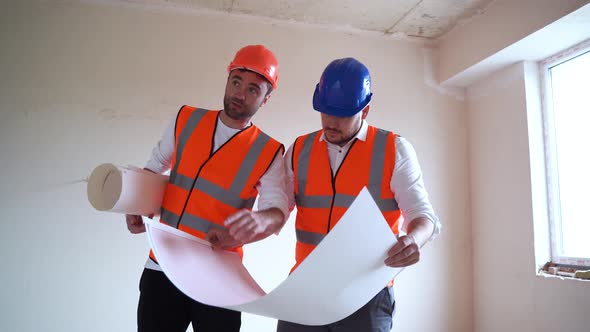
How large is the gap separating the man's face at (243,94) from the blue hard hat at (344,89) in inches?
11.3

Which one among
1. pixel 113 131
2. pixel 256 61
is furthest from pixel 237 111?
pixel 113 131

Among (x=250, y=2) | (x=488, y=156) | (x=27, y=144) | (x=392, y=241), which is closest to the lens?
(x=392, y=241)

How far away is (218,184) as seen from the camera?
1.57 m

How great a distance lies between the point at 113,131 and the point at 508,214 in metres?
3.00

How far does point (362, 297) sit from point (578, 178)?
Result: 8.62 feet

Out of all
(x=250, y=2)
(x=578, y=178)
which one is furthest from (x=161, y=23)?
(x=578, y=178)

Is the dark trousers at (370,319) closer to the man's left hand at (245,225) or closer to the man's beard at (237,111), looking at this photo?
the man's left hand at (245,225)

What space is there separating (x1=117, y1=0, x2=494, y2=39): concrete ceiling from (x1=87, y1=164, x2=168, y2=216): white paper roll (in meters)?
2.29

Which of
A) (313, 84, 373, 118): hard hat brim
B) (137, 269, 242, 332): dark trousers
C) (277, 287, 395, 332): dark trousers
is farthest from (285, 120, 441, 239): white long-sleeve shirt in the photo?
(137, 269, 242, 332): dark trousers

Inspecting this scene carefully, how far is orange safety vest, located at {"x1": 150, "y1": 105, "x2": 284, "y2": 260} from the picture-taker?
154cm

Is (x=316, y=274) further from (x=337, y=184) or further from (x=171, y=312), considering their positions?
(x=171, y=312)

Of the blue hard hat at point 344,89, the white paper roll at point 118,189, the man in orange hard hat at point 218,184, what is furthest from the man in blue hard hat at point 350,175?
the white paper roll at point 118,189

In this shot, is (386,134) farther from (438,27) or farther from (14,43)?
(14,43)

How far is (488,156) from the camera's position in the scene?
366 centimetres
